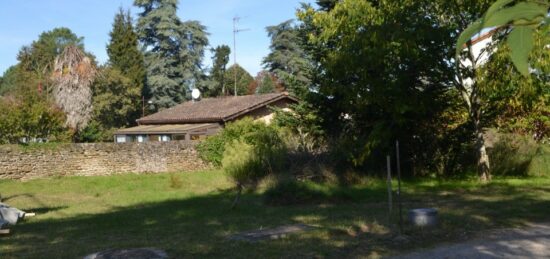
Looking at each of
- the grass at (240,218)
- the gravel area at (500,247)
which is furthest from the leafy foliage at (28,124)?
the gravel area at (500,247)

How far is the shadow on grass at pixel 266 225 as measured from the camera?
8.69 meters

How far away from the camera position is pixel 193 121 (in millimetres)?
38594

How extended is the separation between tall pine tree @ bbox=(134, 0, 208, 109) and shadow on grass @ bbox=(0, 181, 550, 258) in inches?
1585

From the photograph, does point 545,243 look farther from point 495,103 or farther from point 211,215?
point 495,103

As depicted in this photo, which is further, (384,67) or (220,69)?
(220,69)

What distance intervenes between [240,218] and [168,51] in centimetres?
4641

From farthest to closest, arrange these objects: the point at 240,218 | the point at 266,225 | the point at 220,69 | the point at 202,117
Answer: the point at 220,69 < the point at 202,117 < the point at 240,218 < the point at 266,225

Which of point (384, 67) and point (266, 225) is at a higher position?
point (384, 67)

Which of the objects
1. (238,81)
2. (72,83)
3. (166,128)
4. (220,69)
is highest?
(220,69)

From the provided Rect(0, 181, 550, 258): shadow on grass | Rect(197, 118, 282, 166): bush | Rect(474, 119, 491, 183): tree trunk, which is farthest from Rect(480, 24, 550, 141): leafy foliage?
Rect(197, 118, 282, 166): bush

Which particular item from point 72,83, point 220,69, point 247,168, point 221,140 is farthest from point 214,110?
point 220,69

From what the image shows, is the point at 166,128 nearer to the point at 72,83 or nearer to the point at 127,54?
the point at 72,83

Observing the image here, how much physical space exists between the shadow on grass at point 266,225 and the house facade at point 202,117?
20015 mm

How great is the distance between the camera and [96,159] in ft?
89.4
